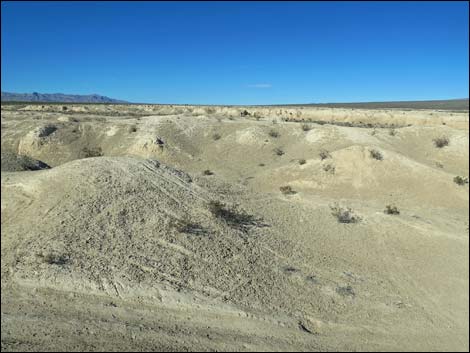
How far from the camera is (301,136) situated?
33.5m

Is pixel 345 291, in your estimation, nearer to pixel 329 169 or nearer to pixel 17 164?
pixel 329 169

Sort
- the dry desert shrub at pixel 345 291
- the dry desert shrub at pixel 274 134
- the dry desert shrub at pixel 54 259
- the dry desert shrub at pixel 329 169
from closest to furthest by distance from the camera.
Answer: the dry desert shrub at pixel 54 259 → the dry desert shrub at pixel 345 291 → the dry desert shrub at pixel 329 169 → the dry desert shrub at pixel 274 134

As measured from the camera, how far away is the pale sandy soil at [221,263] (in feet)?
29.6

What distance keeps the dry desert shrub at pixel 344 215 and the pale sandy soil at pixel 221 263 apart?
0.81 feet

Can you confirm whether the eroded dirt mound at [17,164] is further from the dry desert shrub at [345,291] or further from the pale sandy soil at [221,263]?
the dry desert shrub at [345,291]

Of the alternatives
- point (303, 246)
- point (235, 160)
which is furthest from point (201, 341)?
point (235, 160)

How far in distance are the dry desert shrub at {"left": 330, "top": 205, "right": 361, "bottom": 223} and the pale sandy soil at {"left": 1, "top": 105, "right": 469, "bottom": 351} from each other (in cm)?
25

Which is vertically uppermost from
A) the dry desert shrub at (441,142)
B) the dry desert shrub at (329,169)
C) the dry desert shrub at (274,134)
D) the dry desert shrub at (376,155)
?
the dry desert shrub at (274,134)

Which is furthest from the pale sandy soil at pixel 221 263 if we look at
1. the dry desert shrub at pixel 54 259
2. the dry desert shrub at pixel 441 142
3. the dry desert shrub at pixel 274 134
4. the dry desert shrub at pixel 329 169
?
the dry desert shrub at pixel 274 134

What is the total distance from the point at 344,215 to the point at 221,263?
703 cm

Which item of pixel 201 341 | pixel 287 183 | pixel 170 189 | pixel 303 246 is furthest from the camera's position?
pixel 287 183

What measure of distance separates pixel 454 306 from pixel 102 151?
27.3 meters

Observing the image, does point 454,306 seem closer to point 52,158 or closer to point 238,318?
point 238,318

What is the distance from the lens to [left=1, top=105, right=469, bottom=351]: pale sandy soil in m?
9.02
